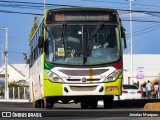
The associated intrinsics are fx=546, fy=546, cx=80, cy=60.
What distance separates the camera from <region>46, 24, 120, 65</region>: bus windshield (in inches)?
800

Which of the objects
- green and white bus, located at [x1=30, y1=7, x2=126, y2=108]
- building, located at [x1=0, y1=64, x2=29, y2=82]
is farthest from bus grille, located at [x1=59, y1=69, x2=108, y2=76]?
building, located at [x1=0, y1=64, x2=29, y2=82]

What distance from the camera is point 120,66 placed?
2052cm

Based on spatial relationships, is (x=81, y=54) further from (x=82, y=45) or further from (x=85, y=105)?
(x=85, y=105)

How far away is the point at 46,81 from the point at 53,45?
4.48ft

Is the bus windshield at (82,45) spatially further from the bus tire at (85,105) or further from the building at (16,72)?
the building at (16,72)

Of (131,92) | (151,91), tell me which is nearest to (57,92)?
(131,92)

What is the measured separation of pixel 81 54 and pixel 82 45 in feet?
1.13

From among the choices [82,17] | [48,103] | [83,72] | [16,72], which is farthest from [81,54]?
[16,72]

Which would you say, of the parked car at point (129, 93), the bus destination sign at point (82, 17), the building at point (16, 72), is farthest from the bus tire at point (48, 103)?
the building at point (16, 72)

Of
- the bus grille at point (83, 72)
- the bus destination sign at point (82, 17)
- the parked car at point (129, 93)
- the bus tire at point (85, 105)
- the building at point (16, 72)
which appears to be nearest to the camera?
the bus grille at point (83, 72)

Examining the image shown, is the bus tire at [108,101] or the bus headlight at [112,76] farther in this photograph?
the bus tire at [108,101]

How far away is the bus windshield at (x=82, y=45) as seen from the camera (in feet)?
66.6

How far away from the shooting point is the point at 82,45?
67.2 feet

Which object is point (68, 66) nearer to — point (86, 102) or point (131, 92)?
point (86, 102)
